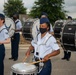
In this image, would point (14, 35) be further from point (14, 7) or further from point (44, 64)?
point (14, 7)

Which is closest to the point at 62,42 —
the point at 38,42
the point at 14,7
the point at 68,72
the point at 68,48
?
the point at 68,48

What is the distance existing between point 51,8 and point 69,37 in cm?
3092

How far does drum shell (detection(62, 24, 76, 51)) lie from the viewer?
841 centimetres

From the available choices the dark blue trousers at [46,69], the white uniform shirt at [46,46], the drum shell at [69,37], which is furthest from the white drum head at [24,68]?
the drum shell at [69,37]

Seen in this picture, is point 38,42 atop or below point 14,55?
atop

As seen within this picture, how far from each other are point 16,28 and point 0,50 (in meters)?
4.45

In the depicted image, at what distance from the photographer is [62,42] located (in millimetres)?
8820

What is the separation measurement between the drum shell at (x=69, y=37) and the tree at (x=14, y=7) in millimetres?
56621

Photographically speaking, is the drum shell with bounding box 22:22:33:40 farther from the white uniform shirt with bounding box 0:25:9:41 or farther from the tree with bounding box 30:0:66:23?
the tree with bounding box 30:0:66:23

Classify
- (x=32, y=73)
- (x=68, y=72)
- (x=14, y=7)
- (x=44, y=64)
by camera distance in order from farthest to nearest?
(x=14, y=7) < (x=68, y=72) < (x=44, y=64) < (x=32, y=73)

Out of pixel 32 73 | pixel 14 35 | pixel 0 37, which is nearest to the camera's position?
pixel 32 73

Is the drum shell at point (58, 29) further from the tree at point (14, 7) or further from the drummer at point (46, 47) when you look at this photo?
the tree at point (14, 7)

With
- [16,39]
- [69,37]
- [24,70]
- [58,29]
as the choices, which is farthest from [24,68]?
[58,29]

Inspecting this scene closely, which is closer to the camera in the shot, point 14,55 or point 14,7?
point 14,55
